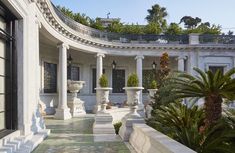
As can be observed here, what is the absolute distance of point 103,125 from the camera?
41.0 feet

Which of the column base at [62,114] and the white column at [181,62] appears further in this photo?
the white column at [181,62]

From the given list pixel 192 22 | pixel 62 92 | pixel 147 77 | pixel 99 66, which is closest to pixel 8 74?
pixel 62 92

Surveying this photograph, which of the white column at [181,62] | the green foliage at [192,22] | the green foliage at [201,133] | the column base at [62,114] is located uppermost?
the green foliage at [192,22]

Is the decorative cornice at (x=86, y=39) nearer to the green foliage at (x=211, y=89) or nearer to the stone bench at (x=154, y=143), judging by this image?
the green foliage at (x=211, y=89)

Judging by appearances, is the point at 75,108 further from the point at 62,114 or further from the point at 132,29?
the point at 132,29

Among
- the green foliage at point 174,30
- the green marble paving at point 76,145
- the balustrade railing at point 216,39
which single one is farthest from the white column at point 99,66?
the green marble paving at point 76,145

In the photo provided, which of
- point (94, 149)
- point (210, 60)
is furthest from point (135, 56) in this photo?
point (94, 149)

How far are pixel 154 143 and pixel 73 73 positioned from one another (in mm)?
19909

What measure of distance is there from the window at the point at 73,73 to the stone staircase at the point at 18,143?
14.8 meters

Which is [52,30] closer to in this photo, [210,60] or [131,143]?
[131,143]

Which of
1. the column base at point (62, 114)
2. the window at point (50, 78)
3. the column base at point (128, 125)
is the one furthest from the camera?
the window at point (50, 78)

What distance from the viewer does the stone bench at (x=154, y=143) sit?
5.28 meters

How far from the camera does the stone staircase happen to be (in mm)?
7445

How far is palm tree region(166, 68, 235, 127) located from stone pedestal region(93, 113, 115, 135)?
3991 mm
